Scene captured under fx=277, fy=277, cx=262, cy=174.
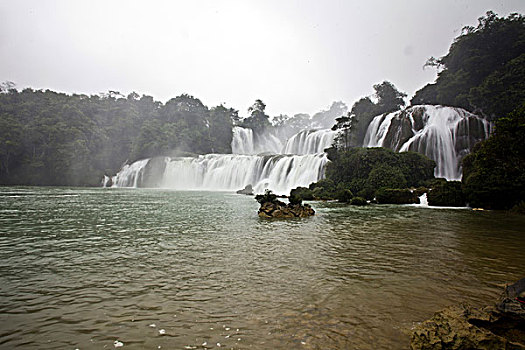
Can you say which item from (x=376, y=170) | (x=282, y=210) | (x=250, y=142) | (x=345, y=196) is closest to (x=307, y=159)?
(x=376, y=170)

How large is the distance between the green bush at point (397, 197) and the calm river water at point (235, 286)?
11.8 meters

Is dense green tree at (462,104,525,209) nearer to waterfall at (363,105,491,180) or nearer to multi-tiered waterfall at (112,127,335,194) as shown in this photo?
waterfall at (363,105,491,180)

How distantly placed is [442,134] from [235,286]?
27947 mm

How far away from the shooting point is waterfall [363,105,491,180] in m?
24.7

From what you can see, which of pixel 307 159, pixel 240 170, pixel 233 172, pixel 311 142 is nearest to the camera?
pixel 307 159

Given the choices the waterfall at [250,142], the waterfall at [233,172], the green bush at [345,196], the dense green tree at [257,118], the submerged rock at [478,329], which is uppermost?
the dense green tree at [257,118]

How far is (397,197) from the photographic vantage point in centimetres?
1855

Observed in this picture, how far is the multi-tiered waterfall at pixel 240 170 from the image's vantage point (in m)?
29.7

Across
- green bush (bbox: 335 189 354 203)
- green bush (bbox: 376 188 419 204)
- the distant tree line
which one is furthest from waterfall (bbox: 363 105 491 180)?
the distant tree line

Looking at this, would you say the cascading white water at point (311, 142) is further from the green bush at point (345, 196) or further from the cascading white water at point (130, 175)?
the cascading white water at point (130, 175)

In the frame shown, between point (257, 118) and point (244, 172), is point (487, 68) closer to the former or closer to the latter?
point (244, 172)

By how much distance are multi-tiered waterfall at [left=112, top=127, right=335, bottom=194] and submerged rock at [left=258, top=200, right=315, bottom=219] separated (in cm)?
1587

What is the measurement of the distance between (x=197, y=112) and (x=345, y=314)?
65.6 m

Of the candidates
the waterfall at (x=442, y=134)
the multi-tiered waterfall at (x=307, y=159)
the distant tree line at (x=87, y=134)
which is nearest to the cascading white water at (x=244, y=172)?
the multi-tiered waterfall at (x=307, y=159)
